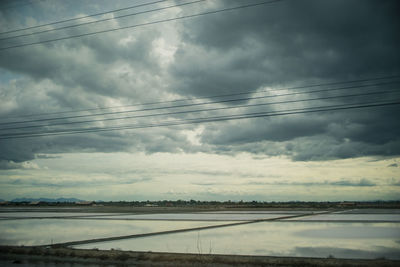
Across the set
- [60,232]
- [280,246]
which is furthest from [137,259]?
[60,232]

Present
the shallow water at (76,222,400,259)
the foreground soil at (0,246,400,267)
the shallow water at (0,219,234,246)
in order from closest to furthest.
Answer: the foreground soil at (0,246,400,267) < the shallow water at (76,222,400,259) < the shallow water at (0,219,234,246)

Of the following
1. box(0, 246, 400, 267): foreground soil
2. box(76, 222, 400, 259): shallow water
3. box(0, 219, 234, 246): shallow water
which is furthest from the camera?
box(0, 219, 234, 246): shallow water

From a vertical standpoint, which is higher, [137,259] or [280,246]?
[137,259]

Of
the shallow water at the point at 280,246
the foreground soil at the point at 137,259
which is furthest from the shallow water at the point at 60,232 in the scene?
the shallow water at the point at 280,246

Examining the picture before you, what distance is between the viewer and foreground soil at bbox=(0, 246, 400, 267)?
1695cm

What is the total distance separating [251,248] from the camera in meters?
22.2

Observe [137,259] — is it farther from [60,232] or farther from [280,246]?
[60,232]

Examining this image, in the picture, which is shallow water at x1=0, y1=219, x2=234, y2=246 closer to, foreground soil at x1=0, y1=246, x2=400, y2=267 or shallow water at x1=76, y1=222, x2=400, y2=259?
foreground soil at x1=0, y1=246, x2=400, y2=267

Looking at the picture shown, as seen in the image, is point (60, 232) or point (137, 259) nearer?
point (137, 259)

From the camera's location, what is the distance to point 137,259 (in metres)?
18.8

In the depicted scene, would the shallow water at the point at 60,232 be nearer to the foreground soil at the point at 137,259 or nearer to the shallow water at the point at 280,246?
the foreground soil at the point at 137,259

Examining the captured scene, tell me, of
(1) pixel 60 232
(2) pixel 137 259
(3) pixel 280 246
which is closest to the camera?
(2) pixel 137 259

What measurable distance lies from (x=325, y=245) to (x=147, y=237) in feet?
52.3

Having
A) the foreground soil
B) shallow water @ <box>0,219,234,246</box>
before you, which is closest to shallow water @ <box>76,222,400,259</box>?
the foreground soil
